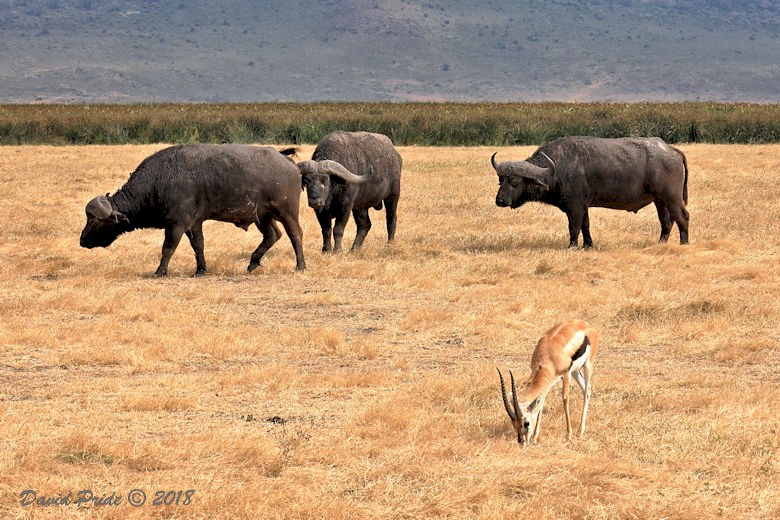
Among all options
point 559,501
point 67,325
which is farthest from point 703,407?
point 67,325

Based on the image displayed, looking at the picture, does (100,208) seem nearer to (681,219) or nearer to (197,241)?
(197,241)

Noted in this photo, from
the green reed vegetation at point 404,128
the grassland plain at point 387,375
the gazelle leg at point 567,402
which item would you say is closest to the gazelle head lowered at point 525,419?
the grassland plain at point 387,375

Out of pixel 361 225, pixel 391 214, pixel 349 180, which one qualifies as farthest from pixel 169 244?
pixel 391 214

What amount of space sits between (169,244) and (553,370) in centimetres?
1014

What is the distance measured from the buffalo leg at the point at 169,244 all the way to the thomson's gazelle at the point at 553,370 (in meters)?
9.61

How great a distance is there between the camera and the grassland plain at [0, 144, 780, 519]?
27.3 ft

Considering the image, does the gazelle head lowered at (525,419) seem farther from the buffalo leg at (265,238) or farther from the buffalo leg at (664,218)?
the buffalo leg at (664,218)

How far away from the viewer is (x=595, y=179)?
68.5 feet

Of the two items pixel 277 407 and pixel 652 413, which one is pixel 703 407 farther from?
pixel 277 407

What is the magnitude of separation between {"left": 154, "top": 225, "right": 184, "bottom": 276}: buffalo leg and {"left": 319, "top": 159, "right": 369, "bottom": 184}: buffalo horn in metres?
2.89

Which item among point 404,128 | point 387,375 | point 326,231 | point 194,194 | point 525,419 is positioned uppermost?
point 525,419

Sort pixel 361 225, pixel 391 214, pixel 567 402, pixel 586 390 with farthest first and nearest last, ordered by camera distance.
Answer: pixel 391 214, pixel 361 225, pixel 586 390, pixel 567 402

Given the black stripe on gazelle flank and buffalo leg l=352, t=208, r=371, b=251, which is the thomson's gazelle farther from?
buffalo leg l=352, t=208, r=371, b=251

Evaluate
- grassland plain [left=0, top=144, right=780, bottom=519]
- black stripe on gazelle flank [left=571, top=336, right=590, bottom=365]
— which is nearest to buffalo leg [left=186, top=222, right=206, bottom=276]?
grassland plain [left=0, top=144, right=780, bottom=519]
